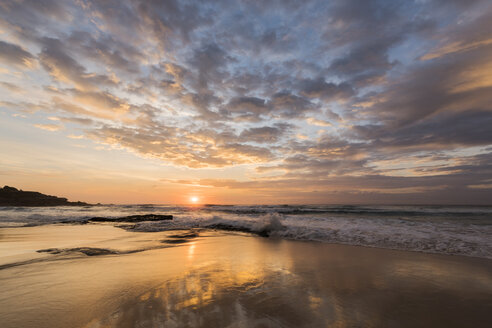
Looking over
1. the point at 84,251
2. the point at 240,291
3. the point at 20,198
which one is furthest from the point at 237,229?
the point at 20,198

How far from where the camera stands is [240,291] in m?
3.58

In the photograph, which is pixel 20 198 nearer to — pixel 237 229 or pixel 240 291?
pixel 237 229

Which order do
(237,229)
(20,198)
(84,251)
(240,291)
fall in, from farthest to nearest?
(20,198) → (237,229) → (84,251) → (240,291)

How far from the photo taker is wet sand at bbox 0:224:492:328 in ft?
8.83

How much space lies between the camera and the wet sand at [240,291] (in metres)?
2.69

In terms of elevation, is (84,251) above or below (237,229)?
above

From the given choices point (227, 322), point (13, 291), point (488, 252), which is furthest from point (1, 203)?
point (488, 252)

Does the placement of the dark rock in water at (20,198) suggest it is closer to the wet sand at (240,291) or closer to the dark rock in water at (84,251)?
the dark rock in water at (84,251)

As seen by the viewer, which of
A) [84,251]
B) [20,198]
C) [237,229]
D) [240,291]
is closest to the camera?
[240,291]

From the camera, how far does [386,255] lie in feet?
21.1

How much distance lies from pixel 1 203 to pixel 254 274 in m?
56.7

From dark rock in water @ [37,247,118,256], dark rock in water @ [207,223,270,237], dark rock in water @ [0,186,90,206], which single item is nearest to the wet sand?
dark rock in water @ [37,247,118,256]

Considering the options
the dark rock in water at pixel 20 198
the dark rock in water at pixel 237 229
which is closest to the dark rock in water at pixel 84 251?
the dark rock in water at pixel 237 229

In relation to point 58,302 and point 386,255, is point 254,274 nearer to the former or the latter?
point 58,302
